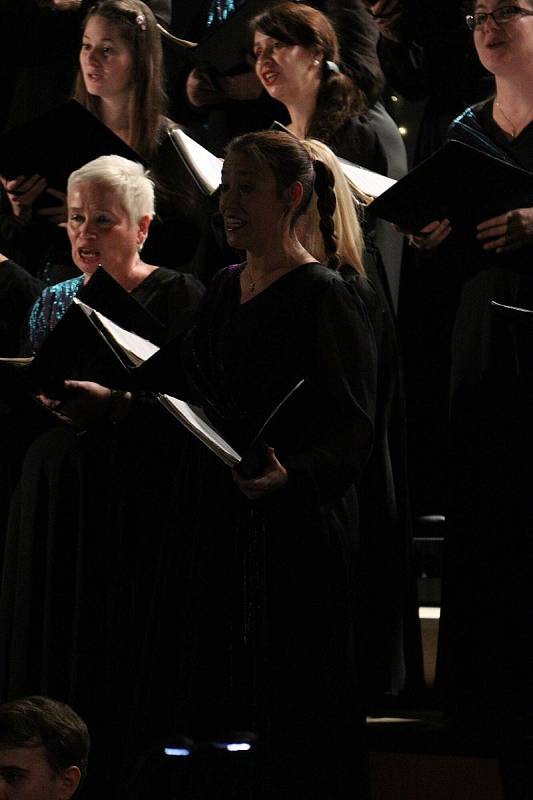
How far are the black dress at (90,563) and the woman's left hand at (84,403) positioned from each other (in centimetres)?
11

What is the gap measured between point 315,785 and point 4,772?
0.54 metres

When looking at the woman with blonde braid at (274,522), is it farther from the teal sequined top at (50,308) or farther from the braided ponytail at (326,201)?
the teal sequined top at (50,308)

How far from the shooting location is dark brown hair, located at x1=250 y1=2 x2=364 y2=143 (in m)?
3.81

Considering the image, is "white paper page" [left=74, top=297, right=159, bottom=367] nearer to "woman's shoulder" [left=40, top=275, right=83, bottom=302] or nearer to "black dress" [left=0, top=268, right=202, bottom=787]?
"black dress" [left=0, top=268, right=202, bottom=787]

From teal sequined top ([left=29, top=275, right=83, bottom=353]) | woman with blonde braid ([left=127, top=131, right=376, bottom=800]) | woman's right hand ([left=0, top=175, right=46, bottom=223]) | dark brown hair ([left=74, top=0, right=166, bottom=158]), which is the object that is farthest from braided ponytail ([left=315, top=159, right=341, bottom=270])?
dark brown hair ([left=74, top=0, right=166, bottom=158])

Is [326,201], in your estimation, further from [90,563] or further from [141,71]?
[141,71]

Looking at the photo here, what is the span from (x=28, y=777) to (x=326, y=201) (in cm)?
130

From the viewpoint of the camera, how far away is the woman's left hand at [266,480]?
2385mm

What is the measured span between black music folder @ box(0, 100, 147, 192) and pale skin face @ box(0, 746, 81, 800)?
5.54 feet

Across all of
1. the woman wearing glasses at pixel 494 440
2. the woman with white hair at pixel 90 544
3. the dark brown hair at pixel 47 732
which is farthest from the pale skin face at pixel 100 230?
the dark brown hair at pixel 47 732

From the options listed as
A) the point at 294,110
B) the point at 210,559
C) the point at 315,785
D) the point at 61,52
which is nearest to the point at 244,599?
the point at 210,559

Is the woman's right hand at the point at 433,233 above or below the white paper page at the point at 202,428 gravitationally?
above

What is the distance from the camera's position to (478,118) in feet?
11.2

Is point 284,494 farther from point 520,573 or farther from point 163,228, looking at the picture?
point 163,228
